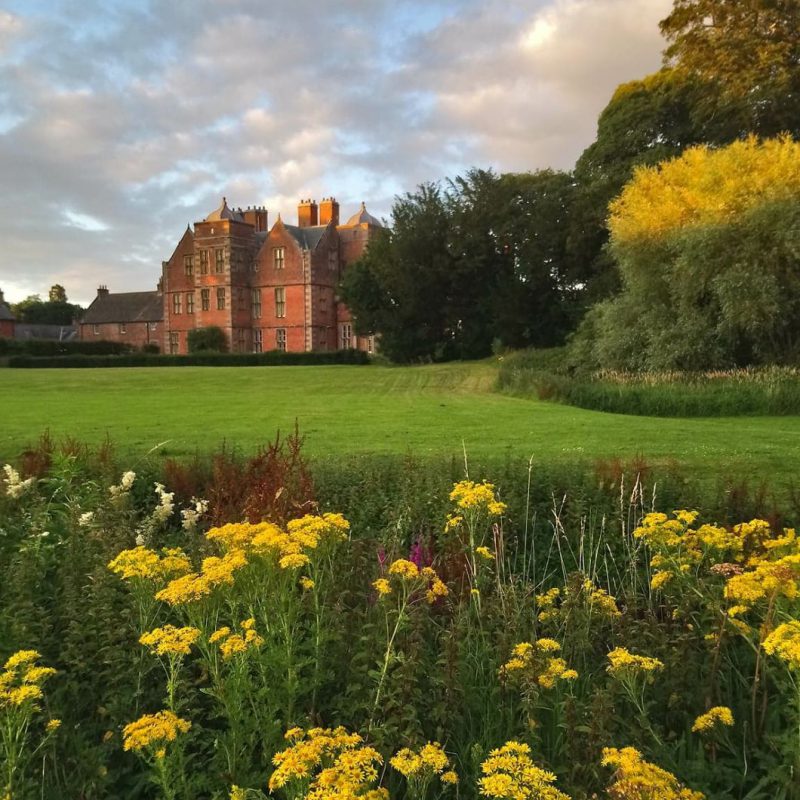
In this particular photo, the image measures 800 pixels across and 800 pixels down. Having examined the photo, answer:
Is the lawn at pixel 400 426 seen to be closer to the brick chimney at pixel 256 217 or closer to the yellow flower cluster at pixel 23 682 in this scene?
the yellow flower cluster at pixel 23 682

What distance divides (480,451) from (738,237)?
16.0m

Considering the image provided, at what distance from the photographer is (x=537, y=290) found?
36.6 m

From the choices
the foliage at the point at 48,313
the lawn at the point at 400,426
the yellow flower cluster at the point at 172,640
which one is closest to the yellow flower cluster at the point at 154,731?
the yellow flower cluster at the point at 172,640

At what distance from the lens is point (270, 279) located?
6097 cm

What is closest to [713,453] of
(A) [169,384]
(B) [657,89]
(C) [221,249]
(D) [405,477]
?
(D) [405,477]

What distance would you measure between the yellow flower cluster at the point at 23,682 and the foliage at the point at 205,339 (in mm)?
58073

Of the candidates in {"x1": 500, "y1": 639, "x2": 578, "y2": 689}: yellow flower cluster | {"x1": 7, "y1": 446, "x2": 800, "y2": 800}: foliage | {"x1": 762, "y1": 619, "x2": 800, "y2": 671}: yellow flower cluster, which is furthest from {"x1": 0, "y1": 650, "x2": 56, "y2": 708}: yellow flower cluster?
{"x1": 762, "y1": 619, "x2": 800, "y2": 671}: yellow flower cluster

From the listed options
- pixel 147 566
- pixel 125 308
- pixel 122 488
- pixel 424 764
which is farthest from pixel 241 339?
pixel 424 764

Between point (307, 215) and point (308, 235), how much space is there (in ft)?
10.8

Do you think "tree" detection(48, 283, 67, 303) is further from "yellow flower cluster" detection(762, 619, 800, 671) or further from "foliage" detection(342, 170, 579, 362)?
"yellow flower cluster" detection(762, 619, 800, 671)

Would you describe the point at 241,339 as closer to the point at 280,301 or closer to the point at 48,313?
the point at 280,301

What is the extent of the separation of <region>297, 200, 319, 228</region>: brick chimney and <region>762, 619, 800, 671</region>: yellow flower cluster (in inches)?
2517

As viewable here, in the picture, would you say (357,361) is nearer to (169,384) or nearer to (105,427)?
(169,384)

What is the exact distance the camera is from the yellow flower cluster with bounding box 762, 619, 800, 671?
220 cm
